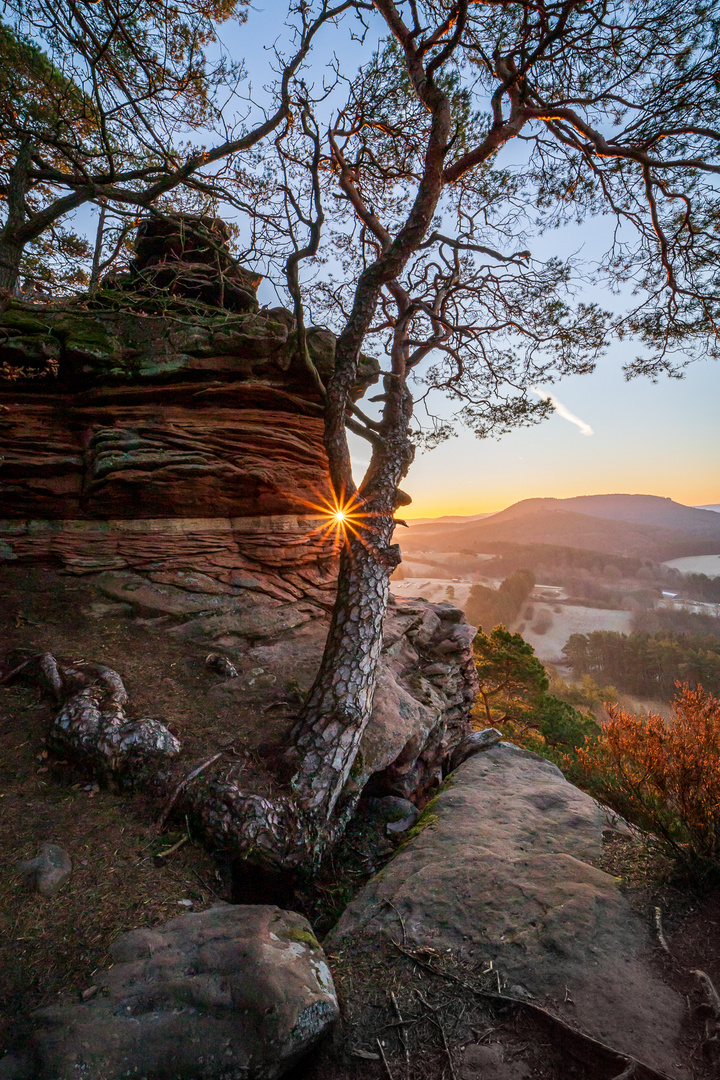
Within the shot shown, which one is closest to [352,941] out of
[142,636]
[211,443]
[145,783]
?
[145,783]

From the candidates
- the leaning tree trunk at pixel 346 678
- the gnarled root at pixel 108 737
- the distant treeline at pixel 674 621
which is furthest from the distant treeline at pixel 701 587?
the gnarled root at pixel 108 737

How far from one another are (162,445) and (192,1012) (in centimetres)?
721

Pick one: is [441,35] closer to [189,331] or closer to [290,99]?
[290,99]

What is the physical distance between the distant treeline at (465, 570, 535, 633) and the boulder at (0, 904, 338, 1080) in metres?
63.2

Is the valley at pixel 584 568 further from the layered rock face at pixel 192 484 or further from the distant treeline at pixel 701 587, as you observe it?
the layered rock face at pixel 192 484

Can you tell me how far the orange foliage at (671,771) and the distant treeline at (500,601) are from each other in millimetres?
61198

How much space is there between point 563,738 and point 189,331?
55.6ft

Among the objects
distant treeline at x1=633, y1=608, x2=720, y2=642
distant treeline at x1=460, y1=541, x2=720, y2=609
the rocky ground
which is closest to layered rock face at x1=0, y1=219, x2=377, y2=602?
the rocky ground

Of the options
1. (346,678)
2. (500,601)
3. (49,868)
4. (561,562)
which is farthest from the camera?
(561,562)

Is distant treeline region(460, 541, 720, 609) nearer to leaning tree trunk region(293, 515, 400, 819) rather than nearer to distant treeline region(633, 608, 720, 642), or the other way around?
distant treeline region(633, 608, 720, 642)

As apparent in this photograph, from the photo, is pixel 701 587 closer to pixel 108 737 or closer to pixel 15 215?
pixel 108 737

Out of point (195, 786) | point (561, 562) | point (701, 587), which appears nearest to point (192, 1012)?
point (195, 786)

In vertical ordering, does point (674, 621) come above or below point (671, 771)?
below

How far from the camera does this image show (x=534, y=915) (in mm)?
3021
